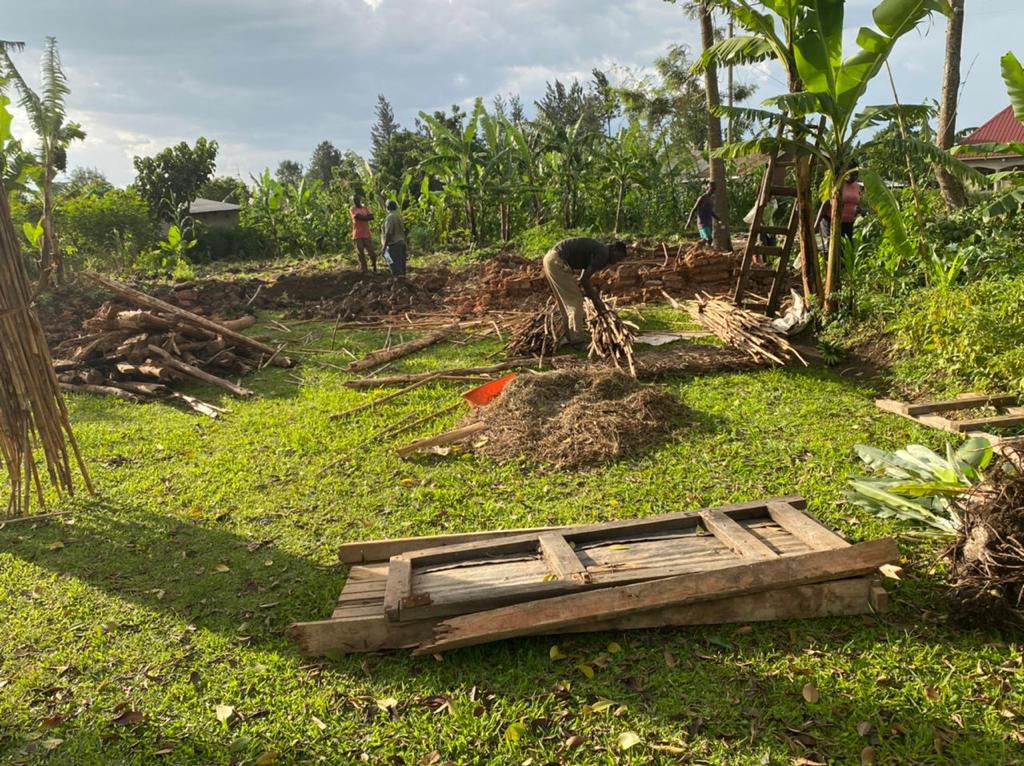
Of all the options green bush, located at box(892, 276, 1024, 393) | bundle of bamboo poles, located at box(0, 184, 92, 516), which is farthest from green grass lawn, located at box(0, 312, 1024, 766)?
green bush, located at box(892, 276, 1024, 393)

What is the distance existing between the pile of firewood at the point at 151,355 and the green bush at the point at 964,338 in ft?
24.6

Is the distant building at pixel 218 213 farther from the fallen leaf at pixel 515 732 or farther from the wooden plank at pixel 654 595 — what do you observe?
the fallen leaf at pixel 515 732

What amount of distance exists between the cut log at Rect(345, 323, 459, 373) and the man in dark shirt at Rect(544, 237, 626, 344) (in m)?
2.16

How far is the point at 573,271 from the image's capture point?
28.2 ft

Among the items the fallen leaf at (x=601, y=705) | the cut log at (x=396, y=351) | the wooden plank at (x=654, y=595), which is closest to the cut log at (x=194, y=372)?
the cut log at (x=396, y=351)

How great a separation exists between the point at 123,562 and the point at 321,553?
1361 millimetres

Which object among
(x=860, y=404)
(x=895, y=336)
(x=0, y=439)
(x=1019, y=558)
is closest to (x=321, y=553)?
(x=0, y=439)

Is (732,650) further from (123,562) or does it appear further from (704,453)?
(123,562)

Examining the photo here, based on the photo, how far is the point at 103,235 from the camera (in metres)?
20.0

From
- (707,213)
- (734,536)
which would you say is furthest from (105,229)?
(734,536)

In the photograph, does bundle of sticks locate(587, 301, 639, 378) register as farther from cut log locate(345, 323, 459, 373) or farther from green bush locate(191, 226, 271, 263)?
green bush locate(191, 226, 271, 263)

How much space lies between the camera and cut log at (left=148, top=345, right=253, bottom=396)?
8109 mm

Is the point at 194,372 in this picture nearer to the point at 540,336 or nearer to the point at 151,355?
the point at 151,355

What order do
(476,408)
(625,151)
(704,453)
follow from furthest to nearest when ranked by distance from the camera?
1. (625,151)
2. (476,408)
3. (704,453)
